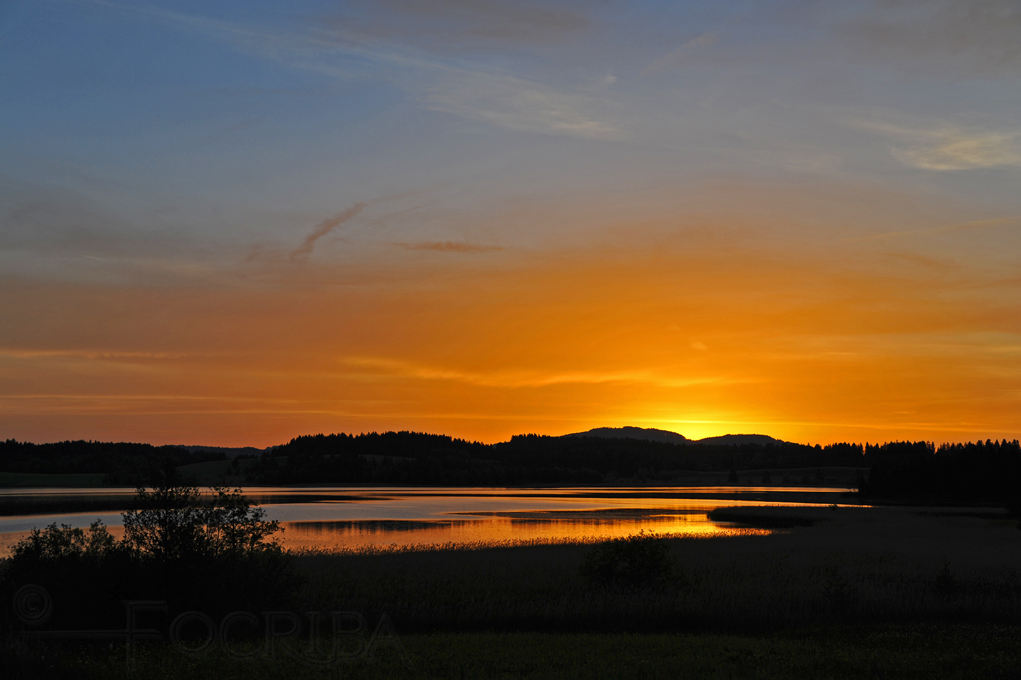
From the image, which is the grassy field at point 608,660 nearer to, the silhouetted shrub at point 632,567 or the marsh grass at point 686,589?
the marsh grass at point 686,589

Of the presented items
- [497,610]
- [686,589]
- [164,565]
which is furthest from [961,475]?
[164,565]

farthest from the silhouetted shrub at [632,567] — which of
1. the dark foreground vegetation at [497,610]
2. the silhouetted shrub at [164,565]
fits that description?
the silhouetted shrub at [164,565]

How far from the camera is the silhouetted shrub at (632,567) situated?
98.2 feet

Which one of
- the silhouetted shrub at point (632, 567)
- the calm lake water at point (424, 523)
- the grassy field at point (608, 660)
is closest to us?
the grassy field at point (608, 660)

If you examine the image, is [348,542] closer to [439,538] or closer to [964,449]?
[439,538]

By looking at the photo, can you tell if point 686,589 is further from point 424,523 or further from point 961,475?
point 961,475

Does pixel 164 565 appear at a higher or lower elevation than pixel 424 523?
higher

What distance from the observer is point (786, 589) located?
95.3ft

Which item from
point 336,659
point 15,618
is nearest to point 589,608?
point 336,659

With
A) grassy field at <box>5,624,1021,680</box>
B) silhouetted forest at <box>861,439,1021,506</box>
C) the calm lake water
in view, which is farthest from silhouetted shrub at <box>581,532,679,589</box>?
silhouetted forest at <box>861,439,1021,506</box>

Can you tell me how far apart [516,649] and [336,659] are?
457 cm

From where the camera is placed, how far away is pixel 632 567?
3039 centimetres

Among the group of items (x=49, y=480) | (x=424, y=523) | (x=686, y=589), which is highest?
(x=686, y=589)

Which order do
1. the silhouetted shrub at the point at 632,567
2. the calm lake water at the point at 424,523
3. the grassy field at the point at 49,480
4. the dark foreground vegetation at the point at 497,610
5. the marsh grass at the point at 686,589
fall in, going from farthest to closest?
the grassy field at the point at 49,480 → the calm lake water at the point at 424,523 → the silhouetted shrub at the point at 632,567 → the marsh grass at the point at 686,589 → the dark foreground vegetation at the point at 497,610
